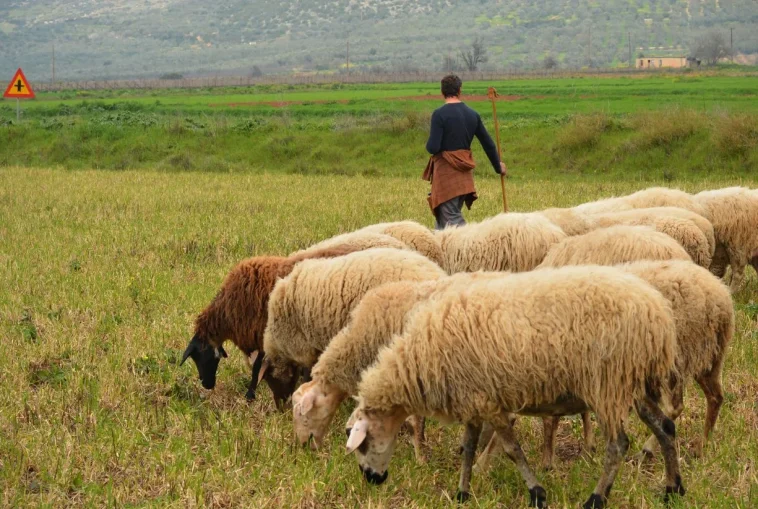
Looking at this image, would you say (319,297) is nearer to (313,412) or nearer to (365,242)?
(313,412)

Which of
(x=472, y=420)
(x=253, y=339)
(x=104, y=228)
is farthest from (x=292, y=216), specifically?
(x=472, y=420)

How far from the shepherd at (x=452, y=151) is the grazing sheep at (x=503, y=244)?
1336 mm

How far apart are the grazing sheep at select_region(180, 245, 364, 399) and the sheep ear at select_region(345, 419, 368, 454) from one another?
2345 millimetres

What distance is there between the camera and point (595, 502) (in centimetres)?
518

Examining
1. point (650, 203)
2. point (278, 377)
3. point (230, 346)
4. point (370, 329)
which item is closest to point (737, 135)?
point (650, 203)

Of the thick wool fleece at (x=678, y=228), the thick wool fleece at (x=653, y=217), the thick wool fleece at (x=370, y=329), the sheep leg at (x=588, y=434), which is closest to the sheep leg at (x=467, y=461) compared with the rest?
the thick wool fleece at (x=370, y=329)

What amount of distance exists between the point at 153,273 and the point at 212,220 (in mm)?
4971

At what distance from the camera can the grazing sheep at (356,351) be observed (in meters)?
6.16

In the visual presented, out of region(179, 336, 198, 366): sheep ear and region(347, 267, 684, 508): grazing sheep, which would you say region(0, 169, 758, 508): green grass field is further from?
region(347, 267, 684, 508): grazing sheep

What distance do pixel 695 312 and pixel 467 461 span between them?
1838 millimetres

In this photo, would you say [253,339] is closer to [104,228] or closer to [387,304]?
[387,304]

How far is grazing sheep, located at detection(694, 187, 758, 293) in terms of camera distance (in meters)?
10.9

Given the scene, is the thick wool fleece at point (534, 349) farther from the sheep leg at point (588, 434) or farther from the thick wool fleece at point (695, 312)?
the sheep leg at point (588, 434)

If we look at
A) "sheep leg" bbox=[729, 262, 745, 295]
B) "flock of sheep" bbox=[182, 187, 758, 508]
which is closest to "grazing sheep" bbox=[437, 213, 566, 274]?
"flock of sheep" bbox=[182, 187, 758, 508]
